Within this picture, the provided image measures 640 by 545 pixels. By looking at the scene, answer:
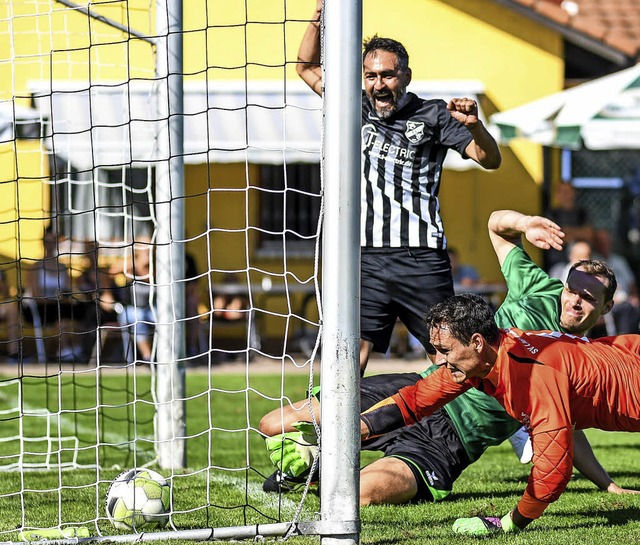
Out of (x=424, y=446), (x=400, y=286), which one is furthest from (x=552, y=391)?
(x=400, y=286)

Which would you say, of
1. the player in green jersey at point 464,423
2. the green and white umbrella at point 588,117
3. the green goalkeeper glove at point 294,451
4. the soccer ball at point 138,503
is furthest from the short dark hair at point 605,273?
the green and white umbrella at point 588,117

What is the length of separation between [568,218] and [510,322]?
9635mm

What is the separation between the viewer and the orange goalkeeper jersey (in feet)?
14.0

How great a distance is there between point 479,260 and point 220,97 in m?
4.64

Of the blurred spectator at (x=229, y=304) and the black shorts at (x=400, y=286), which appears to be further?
the blurred spectator at (x=229, y=304)

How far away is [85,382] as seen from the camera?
11438 millimetres

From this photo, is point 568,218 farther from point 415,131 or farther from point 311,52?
point 311,52

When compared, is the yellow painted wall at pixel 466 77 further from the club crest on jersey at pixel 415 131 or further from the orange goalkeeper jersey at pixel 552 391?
the orange goalkeeper jersey at pixel 552 391

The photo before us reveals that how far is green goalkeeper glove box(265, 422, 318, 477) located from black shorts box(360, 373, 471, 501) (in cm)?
39

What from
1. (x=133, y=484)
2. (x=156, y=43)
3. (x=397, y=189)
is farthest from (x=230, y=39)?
(x=133, y=484)

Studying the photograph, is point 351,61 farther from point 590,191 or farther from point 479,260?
point 590,191

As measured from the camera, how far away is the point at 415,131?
5.73m

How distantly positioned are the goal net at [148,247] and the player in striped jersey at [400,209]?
1142 mm

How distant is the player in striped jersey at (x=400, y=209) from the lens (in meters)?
5.73
